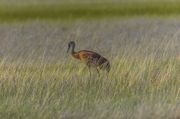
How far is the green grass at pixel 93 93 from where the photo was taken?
34.1 ft

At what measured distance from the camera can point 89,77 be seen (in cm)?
1279

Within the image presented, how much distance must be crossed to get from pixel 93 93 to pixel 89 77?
1.10m

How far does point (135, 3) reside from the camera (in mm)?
41469

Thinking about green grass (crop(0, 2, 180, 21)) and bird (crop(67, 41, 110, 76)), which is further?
green grass (crop(0, 2, 180, 21))

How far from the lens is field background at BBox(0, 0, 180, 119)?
1057 centimetres

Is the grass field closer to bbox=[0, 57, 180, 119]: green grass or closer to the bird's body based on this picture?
bbox=[0, 57, 180, 119]: green grass

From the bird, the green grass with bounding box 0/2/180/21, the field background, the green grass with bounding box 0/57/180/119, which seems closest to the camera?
the green grass with bounding box 0/57/180/119

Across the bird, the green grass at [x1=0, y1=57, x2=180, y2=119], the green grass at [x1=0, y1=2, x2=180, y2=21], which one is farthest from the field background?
the green grass at [x1=0, y1=2, x2=180, y2=21]

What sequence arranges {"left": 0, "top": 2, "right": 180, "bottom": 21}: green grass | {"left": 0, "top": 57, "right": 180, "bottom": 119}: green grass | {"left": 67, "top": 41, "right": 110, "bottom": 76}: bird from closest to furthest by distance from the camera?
{"left": 0, "top": 57, "right": 180, "bottom": 119}: green grass, {"left": 67, "top": 41, "right": 110, "bottom": 76}: bird, {"left": 0, "top": 2, "right": 180, "bottom": 21}: green grass

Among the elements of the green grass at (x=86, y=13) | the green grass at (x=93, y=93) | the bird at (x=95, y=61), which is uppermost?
the green grass at (x=86, y=13)

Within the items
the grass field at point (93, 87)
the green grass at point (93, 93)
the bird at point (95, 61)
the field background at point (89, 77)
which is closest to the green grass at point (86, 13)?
the field background at point (89, 77)

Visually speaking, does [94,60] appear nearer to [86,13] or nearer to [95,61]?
[95,61]

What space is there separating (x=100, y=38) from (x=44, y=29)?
4172 millimetres

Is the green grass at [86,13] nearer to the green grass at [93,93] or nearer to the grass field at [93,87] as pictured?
the grass field at [93,87]
